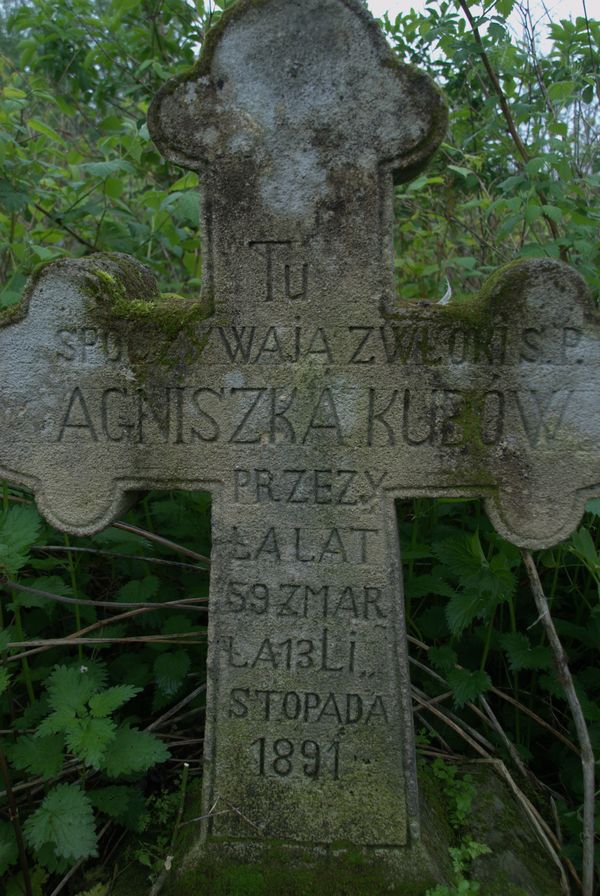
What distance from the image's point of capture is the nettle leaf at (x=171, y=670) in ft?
7.53

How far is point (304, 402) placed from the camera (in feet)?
6.09

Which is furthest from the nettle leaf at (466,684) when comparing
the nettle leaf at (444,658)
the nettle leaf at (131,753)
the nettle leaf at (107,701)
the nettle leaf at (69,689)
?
the nettle leaf at (69,689)

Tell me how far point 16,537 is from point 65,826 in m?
0.77

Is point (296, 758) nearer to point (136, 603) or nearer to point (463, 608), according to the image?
point (463, 608)

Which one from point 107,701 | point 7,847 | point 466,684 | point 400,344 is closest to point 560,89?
point 400,344

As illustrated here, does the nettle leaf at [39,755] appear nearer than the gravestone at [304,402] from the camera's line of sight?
No

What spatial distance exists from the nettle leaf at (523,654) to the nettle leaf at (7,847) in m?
1.61

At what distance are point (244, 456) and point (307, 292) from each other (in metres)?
0.48

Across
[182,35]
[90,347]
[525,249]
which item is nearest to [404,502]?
[525,249]

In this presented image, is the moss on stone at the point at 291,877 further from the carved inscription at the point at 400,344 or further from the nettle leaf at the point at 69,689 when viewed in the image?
the carved inscription at the point at 400,344

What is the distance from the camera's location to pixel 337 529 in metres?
1.89

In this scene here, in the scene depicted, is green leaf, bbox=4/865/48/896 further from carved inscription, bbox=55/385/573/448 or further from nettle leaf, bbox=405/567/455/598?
nettle leaf, bbox=405/567/455/598

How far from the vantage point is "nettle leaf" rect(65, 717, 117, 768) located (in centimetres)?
178

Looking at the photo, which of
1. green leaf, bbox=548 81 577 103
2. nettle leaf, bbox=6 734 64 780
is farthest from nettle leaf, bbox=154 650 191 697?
green leaf, bbox=548 81 577 103
